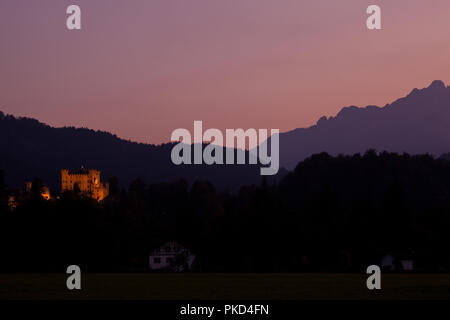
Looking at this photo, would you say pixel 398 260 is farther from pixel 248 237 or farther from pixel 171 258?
pixel 171 258

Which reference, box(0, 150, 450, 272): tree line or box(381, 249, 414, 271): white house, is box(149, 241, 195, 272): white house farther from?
box(381, 249, 414, 271): white house

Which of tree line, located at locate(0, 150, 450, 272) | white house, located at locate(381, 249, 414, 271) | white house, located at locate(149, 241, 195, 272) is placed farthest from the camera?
white house, located at locate(381, 249, 414, 271)

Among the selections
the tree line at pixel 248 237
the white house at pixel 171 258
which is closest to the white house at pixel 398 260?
the tree line at pixel 248 237

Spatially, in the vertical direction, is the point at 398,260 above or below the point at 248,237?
below

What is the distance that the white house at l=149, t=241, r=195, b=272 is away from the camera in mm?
89119

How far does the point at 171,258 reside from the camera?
9250cm

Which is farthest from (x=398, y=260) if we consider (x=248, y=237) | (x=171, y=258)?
(x=171, y=258)

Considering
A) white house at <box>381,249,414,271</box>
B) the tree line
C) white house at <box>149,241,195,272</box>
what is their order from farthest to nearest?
white house at <box>381,249,414,271</box>
white house at <box>149,241,195,272</box>
the tree line

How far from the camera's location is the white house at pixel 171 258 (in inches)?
3509

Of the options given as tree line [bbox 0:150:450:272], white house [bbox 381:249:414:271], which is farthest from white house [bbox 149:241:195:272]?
white house [bbox 381:249:414:271]

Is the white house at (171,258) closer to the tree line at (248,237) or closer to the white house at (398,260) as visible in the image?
the tree line at (248,237)
